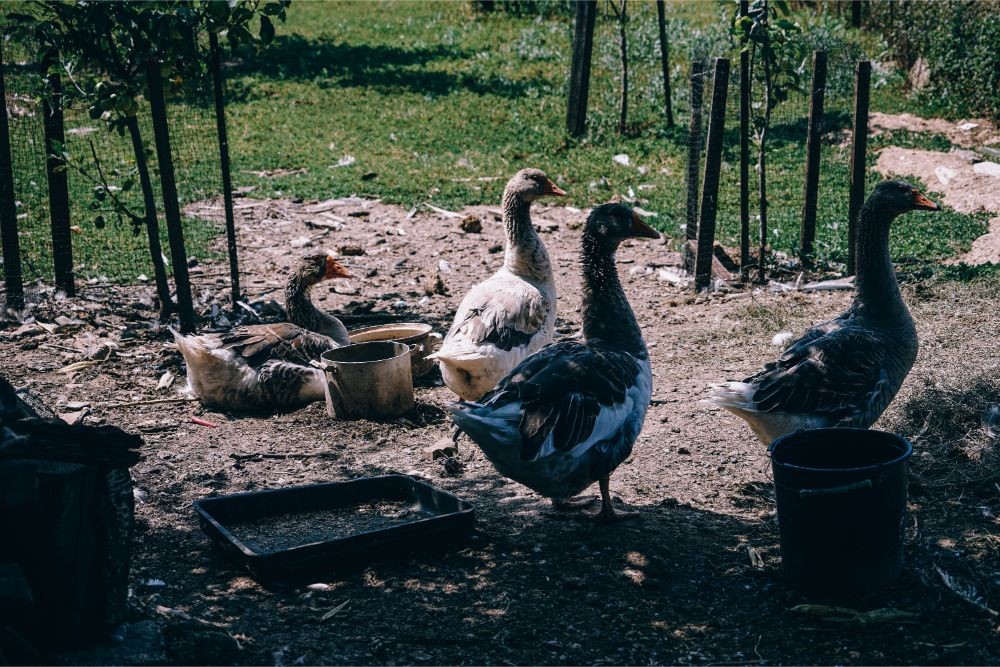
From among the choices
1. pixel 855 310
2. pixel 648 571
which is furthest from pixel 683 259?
pixel 648 571

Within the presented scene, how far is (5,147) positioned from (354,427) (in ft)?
15.4

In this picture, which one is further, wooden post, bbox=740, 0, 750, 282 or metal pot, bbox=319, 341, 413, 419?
wooden post, bbox=740, 0, 750, 282

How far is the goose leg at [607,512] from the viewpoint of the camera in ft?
17.7

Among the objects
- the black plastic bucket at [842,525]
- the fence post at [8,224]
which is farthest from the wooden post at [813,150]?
the fence post at [8,224]

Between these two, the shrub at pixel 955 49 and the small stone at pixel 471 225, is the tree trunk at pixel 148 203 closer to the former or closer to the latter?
the small stone at pixel 471 225

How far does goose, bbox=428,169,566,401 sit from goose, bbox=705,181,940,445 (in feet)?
6.17

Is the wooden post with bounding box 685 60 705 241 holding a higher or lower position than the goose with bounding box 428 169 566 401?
A: higher

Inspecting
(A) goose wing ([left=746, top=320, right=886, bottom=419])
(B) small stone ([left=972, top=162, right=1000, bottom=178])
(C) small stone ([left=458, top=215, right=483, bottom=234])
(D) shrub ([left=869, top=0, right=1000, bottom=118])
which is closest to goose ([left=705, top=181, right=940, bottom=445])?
(A) goose wing ([left=746, top=320, right=886, bottom=419])

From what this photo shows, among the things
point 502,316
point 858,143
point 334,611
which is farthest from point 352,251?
point 334,611

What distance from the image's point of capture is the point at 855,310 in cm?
602

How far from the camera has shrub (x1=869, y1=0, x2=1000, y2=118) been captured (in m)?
15.0

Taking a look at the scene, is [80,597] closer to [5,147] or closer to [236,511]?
[236,511]

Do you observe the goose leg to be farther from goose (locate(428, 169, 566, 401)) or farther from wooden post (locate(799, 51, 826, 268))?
wooden post (locate(799, 51, 826, 268))

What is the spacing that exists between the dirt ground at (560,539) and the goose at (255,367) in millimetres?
171
